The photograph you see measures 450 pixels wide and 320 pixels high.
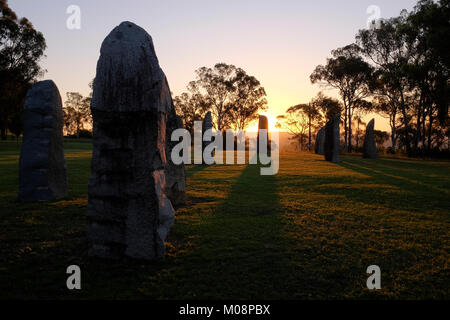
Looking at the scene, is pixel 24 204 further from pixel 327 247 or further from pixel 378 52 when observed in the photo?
pixel 378 52

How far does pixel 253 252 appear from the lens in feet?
13.8

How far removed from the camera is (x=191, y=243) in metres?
4.53

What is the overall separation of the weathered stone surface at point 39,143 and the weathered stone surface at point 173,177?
2770mm

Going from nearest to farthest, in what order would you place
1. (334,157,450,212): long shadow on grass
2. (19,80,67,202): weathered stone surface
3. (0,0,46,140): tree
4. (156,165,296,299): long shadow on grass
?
(156,165,296,299): long shadow on grass
(19,80,67,202): weathered stone surface
(334,157,450,212): long shadow on grass
(0,0,46,140): tree

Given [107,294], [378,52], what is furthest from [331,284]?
[378,52]

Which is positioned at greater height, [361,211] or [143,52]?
[143,52]

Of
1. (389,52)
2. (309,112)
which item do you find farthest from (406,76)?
(309,112)

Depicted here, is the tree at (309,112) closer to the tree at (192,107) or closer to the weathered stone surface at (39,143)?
the tree at (192,107)

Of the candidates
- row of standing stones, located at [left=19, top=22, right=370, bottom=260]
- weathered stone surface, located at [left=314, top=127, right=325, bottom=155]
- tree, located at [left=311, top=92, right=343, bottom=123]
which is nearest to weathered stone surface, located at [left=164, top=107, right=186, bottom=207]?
row of standing stones, located at [left=19, top=22, right=370, bottom=260]

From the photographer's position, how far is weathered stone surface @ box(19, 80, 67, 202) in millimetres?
6832

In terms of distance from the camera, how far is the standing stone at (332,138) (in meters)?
19.6

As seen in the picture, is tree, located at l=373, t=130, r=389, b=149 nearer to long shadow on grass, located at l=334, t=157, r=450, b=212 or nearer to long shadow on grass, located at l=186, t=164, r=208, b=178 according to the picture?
long shadow on grass, located at l=186, t=164, r=208, b=178

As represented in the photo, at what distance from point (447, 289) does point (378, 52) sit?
3784 centimetres

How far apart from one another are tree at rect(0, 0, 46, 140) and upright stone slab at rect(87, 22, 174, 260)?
105 feet
